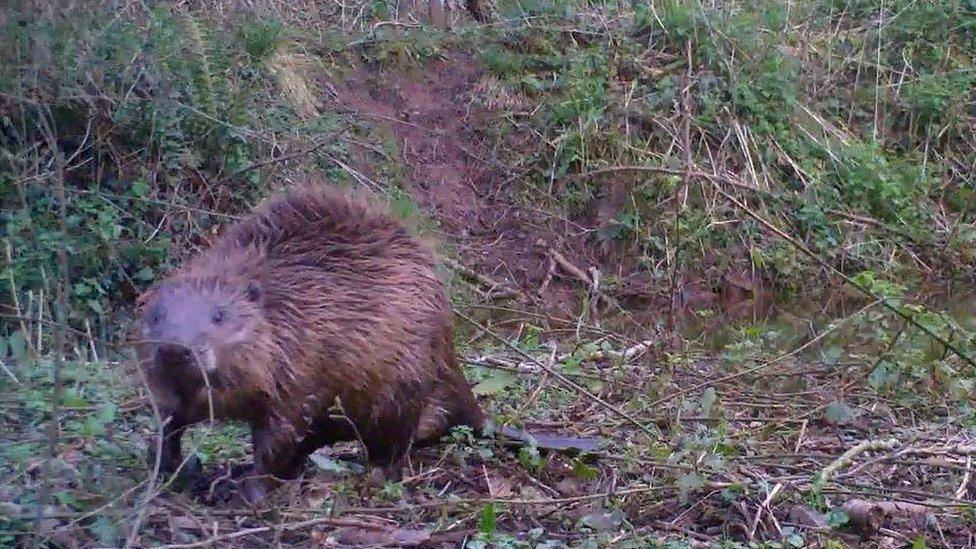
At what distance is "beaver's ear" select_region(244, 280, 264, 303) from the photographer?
3367mm

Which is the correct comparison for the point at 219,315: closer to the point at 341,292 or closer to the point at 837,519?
the point at 341,292

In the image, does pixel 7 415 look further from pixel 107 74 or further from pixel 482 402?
pixel 107 74

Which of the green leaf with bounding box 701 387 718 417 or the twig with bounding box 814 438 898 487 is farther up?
the twig with bounding box 814 438 898 487

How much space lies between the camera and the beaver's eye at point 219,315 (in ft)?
10.6

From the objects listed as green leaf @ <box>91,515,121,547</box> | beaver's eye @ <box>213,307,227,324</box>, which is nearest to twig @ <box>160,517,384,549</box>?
green leaf @ <box>91,515,121,547</box>

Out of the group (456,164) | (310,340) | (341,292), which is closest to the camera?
(310,340)

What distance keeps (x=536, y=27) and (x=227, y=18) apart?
2.09 m

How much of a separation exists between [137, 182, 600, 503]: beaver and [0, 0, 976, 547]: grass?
0.13m

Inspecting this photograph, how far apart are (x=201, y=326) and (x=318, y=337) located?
378 mm

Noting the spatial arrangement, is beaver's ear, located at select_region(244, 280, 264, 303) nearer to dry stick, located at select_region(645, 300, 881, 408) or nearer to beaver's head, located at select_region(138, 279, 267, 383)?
beaver's head, located at select_region(138, 279, 267, 383)

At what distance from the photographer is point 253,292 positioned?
3375mm

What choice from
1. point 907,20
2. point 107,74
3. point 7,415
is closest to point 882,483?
point 7,415

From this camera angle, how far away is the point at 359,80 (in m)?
7.94

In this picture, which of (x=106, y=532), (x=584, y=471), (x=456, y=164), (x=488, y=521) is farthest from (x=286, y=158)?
(x=106, y=532)
